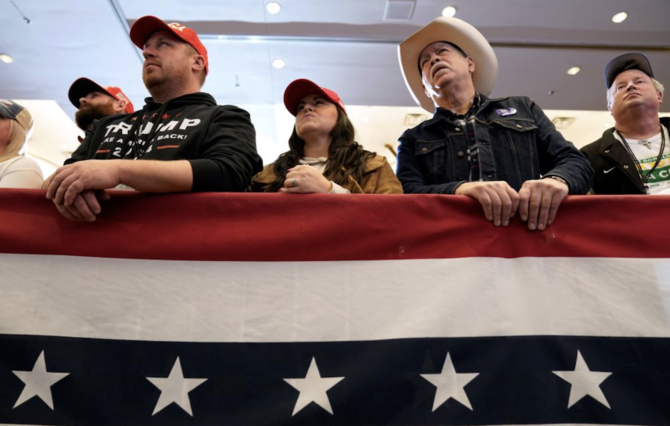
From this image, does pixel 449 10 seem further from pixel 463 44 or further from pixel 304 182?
pixel 304 182

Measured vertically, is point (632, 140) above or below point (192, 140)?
above

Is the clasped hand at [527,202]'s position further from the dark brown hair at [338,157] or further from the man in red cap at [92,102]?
the man in red cap at [92,102]

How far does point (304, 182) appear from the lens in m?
1.36

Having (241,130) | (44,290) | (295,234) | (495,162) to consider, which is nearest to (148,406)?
(44,290)

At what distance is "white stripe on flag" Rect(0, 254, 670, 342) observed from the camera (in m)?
1.20

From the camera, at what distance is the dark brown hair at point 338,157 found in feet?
6.28

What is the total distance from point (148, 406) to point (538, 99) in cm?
603

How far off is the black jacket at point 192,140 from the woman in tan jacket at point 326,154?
27cm

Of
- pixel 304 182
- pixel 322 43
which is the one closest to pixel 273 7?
pixel 322 43

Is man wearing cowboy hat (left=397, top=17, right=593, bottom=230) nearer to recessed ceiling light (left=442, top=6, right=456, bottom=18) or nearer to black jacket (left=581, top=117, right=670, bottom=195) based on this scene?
black jacket (left=581, top=117, right=670, bottom=195)

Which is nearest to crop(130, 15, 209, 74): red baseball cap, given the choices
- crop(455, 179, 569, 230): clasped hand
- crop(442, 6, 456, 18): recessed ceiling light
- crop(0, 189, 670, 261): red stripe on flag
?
crop(0, 189, 670, 261): red stripe on flag

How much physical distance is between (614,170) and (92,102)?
9.16 feet

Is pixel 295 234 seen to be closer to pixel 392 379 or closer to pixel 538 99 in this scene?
pixel 392 379

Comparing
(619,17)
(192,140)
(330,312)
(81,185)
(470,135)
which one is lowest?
(330,312)
